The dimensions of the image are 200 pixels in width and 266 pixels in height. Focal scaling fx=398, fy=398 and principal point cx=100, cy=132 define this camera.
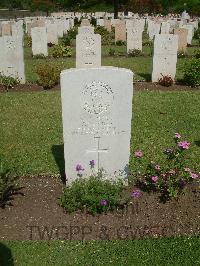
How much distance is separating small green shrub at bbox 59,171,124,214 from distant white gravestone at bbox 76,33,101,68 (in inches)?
326

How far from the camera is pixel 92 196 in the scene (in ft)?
18.0

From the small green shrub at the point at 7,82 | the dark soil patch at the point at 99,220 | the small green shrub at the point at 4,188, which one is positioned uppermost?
the small green shrub at the point at 7,82

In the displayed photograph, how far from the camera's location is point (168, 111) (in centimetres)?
1027

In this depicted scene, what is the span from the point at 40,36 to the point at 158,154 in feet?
40.5

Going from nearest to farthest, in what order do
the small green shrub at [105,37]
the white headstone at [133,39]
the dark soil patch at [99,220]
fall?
1. the dark soil patch at [99,220]
2. the white headstone at [133,39]
3. the small green shrub at [105,37]

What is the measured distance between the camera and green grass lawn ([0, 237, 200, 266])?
4684 mm

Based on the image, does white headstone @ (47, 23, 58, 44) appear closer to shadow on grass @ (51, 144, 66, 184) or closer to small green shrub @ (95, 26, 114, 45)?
small green shrub @ (95, 26, 114, 45)

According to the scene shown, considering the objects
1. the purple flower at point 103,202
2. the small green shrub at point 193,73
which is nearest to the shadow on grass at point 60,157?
the purple flower at point 103,202

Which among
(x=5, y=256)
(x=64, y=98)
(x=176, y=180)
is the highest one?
(x=64, y=98)

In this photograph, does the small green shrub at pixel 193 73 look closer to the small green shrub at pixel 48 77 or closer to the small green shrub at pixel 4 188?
the small green shrub at pixel 48 77

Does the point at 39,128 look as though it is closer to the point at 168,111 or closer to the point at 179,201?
the point at 168,111

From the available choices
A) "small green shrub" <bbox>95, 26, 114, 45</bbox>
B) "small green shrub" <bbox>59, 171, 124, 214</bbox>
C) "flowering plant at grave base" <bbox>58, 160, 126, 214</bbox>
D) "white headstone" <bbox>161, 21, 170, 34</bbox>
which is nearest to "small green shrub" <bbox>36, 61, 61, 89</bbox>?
"flowering plant at grave base" <bbox>58, 160, 126, 214</bbox>

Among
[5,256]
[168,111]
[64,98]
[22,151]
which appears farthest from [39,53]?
[5,256]

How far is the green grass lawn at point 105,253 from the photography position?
15.4 ft
